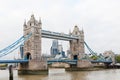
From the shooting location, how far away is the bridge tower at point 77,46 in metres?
60.3

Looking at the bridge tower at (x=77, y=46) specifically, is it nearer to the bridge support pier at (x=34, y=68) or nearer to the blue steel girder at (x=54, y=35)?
the blue steel girder at (x=54, y=35)

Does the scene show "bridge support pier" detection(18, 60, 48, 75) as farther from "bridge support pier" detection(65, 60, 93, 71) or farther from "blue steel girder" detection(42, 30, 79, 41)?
"bridge support pier" detection(65, 60, 93, 71)

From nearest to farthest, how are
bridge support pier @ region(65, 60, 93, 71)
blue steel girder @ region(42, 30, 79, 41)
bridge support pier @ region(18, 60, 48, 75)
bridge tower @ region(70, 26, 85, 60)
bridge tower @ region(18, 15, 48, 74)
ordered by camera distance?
bridge support pier @ region(18, 60, 48, 75) → bridge tower @ region(18, 15, 48, 74) → blue steel girder @ region(42, 30, 79, 41) → bridge support pier @ region(65, 60, 93, 71) → bridge tower @ region(70, 26, 85, 60)

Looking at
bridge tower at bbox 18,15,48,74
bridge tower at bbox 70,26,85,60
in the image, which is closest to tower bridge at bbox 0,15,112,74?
bridge tower at bbox 18,15,48,74

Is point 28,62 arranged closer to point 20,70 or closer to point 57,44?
point 20,70

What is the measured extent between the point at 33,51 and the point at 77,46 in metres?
17.6

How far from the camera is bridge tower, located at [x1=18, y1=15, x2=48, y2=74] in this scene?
141 feet

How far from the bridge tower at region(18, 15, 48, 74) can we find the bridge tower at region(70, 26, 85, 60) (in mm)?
15835

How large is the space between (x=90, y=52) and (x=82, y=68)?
12.9 m

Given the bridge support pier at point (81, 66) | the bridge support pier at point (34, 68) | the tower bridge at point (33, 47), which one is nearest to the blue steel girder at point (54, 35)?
the tower bridge at point (33, 47)

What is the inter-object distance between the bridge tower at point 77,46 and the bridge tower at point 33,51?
15835 mm

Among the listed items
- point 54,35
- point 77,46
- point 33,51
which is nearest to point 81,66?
point 77,46

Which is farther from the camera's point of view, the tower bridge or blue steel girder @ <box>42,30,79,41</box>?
blue steel girder @ <box>42,30,79,41</box>

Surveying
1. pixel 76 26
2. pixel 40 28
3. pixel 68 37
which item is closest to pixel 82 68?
pixel 68 37
